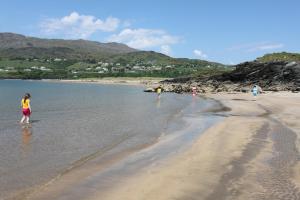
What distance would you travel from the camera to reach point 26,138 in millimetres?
22078

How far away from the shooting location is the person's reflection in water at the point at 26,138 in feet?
61.2

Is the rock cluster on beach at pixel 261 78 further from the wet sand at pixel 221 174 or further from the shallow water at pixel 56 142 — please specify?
the wet sand at pixel 221 174

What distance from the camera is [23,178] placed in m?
13.2

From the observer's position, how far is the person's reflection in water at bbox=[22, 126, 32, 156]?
18656 millimetres

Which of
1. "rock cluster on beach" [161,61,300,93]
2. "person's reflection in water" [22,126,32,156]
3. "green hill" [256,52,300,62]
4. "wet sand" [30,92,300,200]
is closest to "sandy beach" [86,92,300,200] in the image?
"wet sand" [30,92,300,200]

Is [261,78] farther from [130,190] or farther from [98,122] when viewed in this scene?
[130,190]

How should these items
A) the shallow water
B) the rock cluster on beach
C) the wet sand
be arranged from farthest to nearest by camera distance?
the rock cluster on beach, the shallow water, the wet sand

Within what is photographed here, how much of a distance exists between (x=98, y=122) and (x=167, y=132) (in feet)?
26.4

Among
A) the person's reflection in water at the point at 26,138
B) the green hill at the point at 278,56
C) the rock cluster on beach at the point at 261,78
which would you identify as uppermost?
the green hill at the point at 278,56

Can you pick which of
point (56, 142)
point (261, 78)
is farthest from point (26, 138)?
point (261, 78)

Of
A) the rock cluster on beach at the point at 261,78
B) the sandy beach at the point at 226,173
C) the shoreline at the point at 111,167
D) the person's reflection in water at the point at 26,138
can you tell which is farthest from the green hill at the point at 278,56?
the shoreline at the point at 111,167

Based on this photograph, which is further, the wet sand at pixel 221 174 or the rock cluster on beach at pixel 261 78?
the rock cluster on beach at pixel 261 78

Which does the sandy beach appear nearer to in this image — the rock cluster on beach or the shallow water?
the shallow water

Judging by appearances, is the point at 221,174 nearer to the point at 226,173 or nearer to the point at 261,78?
the point at 226,173
